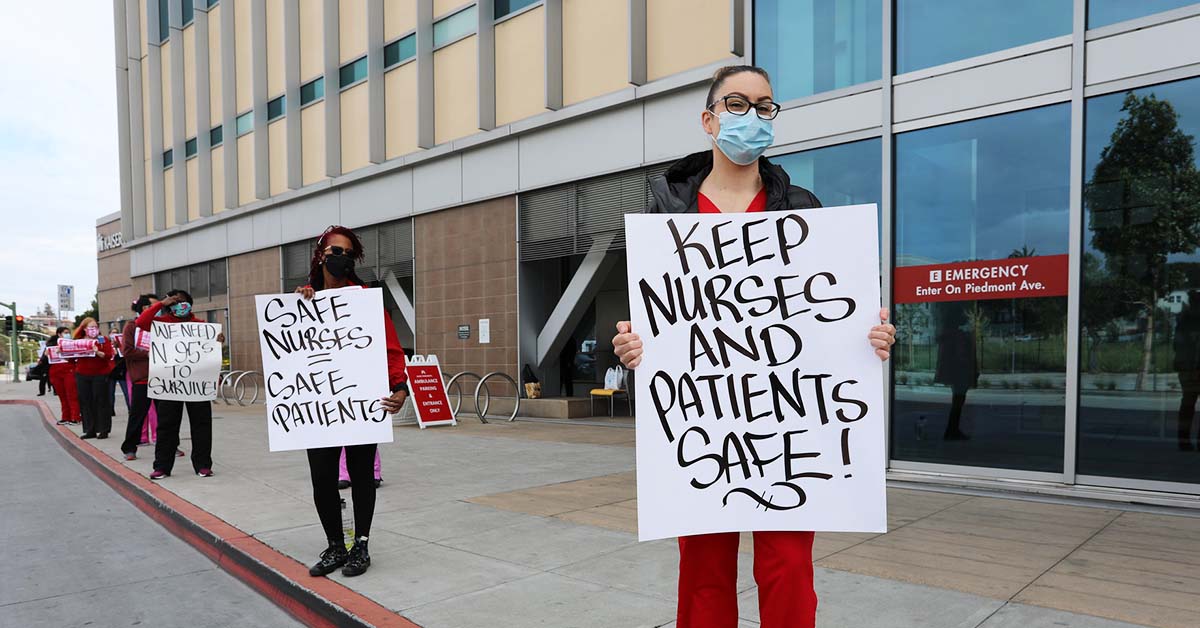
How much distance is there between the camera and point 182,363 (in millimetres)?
8070

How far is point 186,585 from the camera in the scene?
485 centimetres

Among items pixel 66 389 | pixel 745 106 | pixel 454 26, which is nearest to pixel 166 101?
pixel 66 389

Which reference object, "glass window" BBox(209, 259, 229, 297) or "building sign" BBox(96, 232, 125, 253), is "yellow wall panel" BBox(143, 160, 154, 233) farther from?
"building sign" BBox(96, 232, 125, 253)

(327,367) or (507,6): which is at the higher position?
(507,6)

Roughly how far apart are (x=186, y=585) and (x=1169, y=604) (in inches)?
217

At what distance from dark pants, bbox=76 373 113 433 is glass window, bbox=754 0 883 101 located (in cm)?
1085

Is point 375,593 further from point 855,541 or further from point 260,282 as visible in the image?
point 260,282

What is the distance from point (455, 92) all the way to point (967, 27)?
433 inches

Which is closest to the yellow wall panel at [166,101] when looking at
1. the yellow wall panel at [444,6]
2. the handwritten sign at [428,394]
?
the yellow wall panel at [444,6]

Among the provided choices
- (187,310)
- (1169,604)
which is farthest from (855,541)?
(187,310)

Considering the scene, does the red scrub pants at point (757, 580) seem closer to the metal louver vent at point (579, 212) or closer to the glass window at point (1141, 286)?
the glass window at point (1141, 286)

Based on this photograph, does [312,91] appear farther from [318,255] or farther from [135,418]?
[318,255]

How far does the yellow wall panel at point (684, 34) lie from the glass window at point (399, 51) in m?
6.65

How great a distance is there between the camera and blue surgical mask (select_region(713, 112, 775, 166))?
2.48 meters
